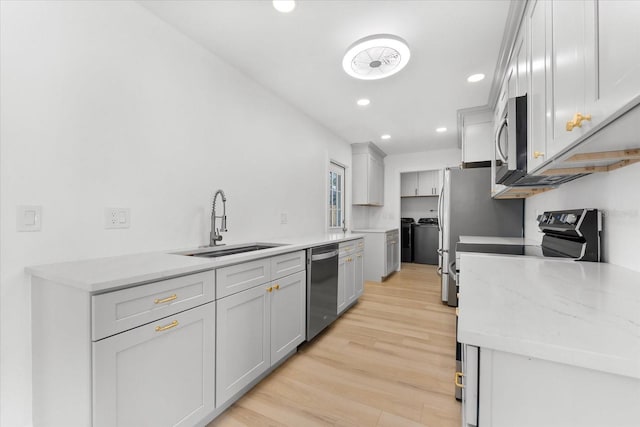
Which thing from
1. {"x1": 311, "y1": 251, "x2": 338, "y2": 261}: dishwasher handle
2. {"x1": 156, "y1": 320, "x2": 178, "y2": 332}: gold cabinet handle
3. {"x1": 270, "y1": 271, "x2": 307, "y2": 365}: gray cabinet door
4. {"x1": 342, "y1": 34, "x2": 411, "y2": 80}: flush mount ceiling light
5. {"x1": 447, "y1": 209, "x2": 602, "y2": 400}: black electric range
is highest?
{"x1": 342, "y1": 34, "x2": 411, "y2": 80}: flush mount ceiling light

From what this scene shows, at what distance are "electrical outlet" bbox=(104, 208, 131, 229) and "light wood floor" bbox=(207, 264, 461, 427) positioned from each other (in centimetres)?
125

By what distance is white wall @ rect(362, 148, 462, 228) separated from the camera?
5.37 m

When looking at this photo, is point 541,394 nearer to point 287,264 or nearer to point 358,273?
point 287,264

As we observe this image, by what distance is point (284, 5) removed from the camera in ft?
5.64

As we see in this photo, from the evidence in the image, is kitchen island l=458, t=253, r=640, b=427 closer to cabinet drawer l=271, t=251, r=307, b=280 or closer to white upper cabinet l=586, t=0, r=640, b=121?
white upper cabinet l=586, t=0, r=640, b=121

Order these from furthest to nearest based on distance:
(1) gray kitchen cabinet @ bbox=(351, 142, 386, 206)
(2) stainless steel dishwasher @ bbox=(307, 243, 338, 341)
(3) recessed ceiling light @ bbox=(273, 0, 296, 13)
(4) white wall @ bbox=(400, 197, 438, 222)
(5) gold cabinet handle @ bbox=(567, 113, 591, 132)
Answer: (4) white wall @ bbox=(400, 197, 438, 222) → (1) gray kitchen cabinet @ bbox=(351, 142, 386, 206) → (2) stainless steel dishwasher @ bbox=(307, 243, 338, 341) → (3) recessed ceiling light @ bbox=(273, 0, 296, 13) → (5) gold cabinet handle @ bbox=(567, 113, 591, 132)

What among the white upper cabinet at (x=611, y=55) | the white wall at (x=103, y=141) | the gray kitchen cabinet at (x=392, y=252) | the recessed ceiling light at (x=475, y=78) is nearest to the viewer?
the white upper cabinet at (x=611, y=55)

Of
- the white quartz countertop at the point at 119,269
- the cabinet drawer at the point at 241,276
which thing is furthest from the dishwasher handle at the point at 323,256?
the white quartz countertop at the point at 119,269

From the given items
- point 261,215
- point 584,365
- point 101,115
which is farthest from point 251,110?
point 584,365

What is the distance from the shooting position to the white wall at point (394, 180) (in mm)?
5371

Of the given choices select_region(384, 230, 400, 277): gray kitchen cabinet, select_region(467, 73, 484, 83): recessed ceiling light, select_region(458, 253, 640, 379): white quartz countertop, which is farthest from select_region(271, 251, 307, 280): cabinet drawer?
select_region(384, 230, 400, 277): gray kitchen cabinet

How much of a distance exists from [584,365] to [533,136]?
4.09ft

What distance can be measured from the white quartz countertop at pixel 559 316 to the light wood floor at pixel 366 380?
3.45 feet

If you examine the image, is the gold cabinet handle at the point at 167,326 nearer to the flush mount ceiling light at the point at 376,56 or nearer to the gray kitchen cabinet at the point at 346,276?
the gray kitchen cabinet at the point at 346,276
